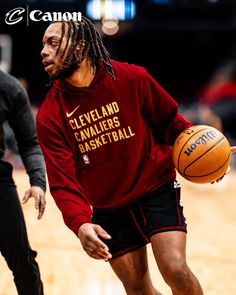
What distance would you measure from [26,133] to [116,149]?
0.60m

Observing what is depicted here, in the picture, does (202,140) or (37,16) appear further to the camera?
(37,16)

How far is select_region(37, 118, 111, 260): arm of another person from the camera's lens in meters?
2.74

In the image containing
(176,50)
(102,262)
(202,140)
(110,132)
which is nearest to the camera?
(110,132)

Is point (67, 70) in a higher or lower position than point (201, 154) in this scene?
higher

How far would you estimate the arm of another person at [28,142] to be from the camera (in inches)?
127

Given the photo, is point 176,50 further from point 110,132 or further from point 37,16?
point 110,132

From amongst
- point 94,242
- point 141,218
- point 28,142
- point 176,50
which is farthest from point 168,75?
point 94,242

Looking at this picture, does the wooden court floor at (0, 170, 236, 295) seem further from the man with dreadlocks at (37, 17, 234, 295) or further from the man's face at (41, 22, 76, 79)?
the man's face at (41, 22, 76, 79)

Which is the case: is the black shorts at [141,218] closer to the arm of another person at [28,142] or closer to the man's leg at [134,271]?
the man's leg at [134,271]

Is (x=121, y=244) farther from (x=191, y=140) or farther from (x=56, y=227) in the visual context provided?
(x=56, y=227)

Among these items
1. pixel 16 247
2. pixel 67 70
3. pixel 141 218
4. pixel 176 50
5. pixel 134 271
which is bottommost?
pixel 176 50

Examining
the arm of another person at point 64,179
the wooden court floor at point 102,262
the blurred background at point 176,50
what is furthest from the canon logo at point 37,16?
the blurred background at point 176,50

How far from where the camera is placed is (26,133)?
3.32 m

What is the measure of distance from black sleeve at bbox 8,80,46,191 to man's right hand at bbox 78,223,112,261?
0.80 meters
